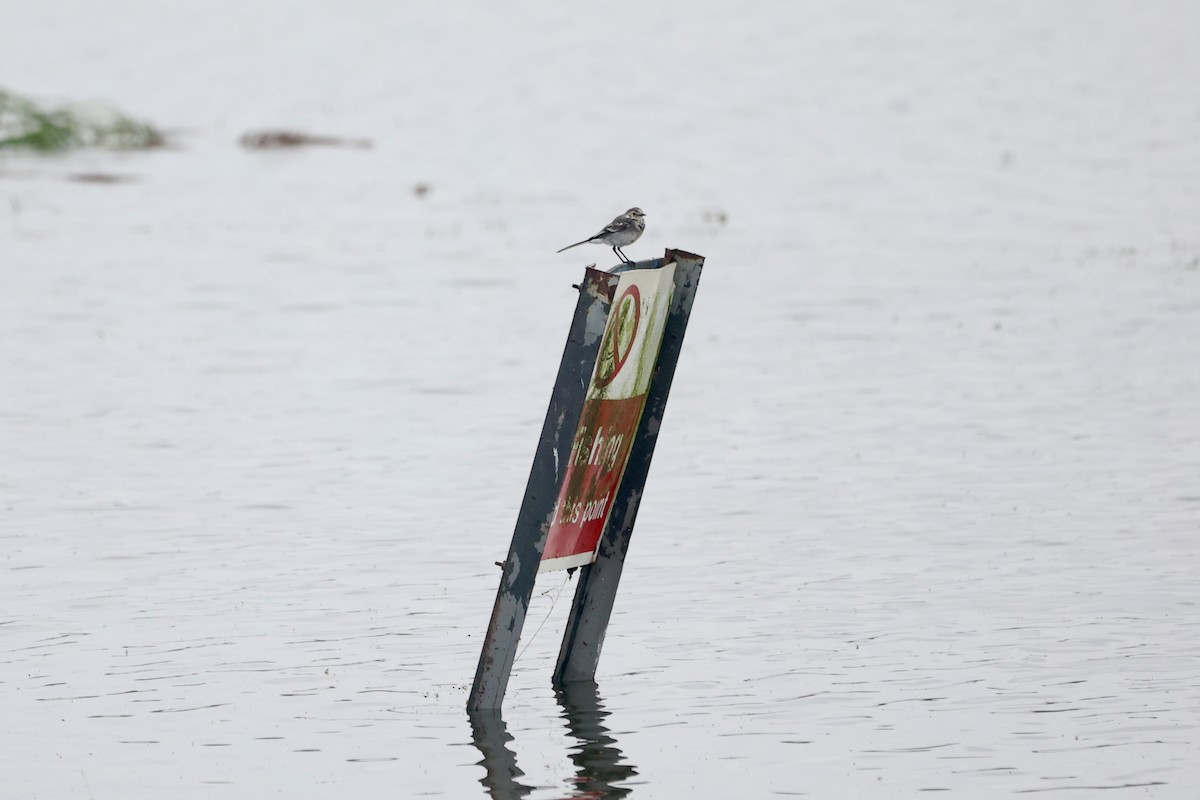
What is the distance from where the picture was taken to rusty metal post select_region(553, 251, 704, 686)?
10125mm

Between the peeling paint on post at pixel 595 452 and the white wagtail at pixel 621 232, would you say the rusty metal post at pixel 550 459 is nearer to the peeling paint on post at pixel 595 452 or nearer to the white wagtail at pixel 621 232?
the peeling paint on post at pixel 595 452

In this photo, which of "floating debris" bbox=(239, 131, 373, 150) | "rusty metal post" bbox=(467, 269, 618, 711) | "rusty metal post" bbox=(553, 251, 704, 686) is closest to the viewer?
"rusty metal post" bbox=(467, 269, 618, 711)

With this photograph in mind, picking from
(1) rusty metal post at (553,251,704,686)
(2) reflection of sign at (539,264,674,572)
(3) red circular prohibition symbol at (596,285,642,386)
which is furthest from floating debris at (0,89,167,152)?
(3) red circular prohibition symbol at (596,285,642,386)

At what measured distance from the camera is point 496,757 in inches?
361

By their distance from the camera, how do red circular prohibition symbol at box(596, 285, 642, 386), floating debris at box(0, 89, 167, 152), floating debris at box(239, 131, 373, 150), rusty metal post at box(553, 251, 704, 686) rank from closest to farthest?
1. red circular prohibition symbol at box(596, 285, 642, 386)
2. rusty metal post at box(553, 251, 704, 686)
3. floating debris at box(0, 89, 167, 152)
4. floating debris at box(239, 131, 373, 150)

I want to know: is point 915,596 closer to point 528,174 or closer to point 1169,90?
point 528,174

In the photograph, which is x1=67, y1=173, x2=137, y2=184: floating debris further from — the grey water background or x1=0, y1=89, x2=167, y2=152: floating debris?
x1=0, y1=89, x2=167, y2=152: floating debris

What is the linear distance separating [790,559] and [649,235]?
20449 millimetres

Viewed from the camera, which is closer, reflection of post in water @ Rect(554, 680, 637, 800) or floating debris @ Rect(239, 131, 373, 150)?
reflection of post in water @ Rect(554, 680, 637, 800)

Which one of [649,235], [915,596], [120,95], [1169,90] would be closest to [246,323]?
[649,235]

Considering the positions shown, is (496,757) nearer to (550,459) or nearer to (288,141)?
(550,459)

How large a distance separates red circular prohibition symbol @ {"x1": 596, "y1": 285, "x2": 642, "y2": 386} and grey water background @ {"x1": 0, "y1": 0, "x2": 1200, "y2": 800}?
1.89 meters

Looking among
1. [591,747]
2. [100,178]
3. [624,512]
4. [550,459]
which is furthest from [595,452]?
[100,178]

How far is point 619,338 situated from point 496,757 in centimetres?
217
